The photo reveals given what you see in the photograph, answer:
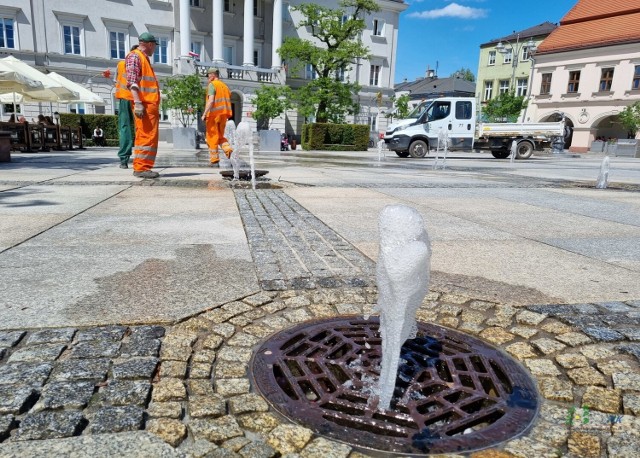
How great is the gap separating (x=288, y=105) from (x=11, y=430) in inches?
1083

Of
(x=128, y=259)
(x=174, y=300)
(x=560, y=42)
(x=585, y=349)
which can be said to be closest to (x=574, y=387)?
(x=585, y=349)

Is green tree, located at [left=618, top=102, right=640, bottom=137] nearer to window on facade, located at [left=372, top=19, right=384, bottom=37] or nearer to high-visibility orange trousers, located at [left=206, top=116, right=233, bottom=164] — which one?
window on facade, located at [left=372, top=19, right=384, bottom=37]

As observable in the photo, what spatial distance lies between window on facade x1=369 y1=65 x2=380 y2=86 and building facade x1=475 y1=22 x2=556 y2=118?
15.7 meters

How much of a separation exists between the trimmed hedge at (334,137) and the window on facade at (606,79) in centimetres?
2434

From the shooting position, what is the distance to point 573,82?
40.9m

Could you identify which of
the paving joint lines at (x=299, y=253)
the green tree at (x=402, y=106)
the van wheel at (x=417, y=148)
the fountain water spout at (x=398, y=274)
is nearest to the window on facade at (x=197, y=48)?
the green tree at (x=402, y=106)

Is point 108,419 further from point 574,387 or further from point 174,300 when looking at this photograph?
point 574,387

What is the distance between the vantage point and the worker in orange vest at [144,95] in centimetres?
Result: 732

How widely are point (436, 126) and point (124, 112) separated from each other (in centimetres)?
1495

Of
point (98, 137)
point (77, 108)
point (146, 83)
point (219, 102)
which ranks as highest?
point (77, 108)

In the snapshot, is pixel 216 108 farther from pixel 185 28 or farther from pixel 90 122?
pixel 185 28

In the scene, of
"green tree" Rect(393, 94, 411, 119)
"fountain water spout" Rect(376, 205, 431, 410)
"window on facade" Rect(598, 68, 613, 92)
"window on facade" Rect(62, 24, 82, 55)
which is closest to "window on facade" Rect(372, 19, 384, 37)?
"green tree" Rect(393, 94, 411, 119)

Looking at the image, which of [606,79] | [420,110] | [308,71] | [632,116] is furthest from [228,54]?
[606,79]

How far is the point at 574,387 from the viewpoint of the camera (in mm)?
1800
